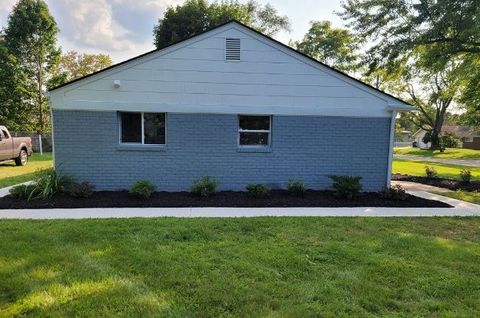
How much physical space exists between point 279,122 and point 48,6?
85.3ft

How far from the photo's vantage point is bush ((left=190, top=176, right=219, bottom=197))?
29.7 feet

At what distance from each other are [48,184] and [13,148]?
1035cm

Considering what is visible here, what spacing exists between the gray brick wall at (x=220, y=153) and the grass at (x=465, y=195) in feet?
7.47

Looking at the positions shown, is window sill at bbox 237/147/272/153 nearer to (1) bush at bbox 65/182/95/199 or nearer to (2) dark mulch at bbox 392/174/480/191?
(1) bush at bbox 65/182/95/199

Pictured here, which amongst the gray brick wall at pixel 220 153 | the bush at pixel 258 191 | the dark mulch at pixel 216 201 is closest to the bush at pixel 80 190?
the dark mulch at pixel 216 201

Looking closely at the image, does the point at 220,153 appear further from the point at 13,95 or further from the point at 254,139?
the point at 13,95

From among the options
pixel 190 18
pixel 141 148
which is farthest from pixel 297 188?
pixel 190 18

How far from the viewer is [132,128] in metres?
9.84

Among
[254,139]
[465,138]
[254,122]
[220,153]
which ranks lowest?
[220,153]

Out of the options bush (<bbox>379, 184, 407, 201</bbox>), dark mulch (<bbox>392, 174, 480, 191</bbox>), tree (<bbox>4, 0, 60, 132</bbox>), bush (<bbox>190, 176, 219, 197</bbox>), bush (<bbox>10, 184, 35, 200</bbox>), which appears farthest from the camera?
tree (<bbox>4, 0, 60, 132</bbox>)

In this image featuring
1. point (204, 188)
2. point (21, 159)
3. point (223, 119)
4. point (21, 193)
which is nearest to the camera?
point (21, 193)

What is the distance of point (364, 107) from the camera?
10.3 meters

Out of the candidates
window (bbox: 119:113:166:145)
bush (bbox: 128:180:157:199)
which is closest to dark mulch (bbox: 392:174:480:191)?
window (bbox: 119:113:166:145)

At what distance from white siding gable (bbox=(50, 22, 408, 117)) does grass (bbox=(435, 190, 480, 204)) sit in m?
3.32
